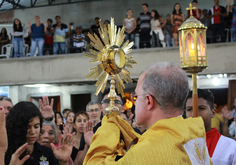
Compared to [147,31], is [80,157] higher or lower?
lower

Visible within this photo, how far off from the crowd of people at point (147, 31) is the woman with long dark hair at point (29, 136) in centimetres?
687

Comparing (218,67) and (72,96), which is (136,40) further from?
(72,96)

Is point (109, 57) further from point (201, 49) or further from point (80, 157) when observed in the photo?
point (201, 49)

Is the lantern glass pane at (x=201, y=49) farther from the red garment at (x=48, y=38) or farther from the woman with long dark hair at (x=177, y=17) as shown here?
the red garment at (x=48, y=38)

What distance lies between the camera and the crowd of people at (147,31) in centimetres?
902

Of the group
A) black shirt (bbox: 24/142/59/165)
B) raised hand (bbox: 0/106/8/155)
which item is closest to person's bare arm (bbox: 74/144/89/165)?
black shirt (bbox: 24/142/59/165)

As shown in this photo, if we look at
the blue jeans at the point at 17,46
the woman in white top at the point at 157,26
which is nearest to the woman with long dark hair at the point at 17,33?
the blue jeans at the point at 17,46

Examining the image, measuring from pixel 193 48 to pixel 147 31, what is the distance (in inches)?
229

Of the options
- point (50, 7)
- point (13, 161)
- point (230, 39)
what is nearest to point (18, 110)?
point (13, 161)

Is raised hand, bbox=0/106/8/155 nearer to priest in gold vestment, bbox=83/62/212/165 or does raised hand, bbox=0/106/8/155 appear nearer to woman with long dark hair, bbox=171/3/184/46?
priest in gold vestment, bbox=83/62/212/165

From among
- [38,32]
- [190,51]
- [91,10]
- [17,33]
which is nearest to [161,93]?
[190,51]

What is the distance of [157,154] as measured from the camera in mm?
1477

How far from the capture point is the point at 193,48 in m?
3.66

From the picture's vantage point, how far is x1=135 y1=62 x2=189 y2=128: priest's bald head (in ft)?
5.42
